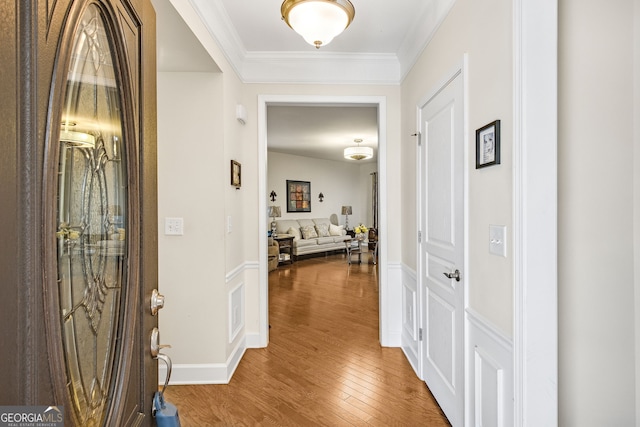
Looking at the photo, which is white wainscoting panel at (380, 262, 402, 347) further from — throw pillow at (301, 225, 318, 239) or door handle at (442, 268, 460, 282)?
throw pillow at (301, 225, 318, 239)

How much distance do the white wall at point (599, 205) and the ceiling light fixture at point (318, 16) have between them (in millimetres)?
1023

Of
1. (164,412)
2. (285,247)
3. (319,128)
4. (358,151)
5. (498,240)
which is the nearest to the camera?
(164,412)

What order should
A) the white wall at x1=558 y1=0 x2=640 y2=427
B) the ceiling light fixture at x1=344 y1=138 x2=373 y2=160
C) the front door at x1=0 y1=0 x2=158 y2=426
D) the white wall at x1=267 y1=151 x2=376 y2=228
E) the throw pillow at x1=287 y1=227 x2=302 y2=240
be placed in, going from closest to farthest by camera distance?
the front door at x1=0 y1=0 x2=158 y2=426
the white wall at x1=558 y1=0 x2=640 y2=427
the ceiling light fixture at x1=344 y1=138 x2=373 y2=160
the throw pillow at x1=287 y1=227 x2=302 y2=240
the white wall at x1=267 y1=151 x2=376 y2=228

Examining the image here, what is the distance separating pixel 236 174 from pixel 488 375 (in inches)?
86.0

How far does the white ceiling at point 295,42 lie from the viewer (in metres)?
2.08

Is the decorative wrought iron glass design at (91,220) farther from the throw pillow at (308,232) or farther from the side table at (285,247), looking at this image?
the throw pillow at (308,232)

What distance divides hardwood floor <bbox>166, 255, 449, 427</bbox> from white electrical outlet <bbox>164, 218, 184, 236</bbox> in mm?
1121

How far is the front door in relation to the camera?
1.56 ft

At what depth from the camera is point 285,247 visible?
760 cm

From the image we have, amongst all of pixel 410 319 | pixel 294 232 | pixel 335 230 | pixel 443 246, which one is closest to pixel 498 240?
pixel 443 246

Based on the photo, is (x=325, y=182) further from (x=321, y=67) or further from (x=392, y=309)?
(x=392, y=309)

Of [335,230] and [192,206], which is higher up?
[192,206]

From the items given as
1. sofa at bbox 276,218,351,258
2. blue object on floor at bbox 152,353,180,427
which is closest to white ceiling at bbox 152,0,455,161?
blue object on floor at bbox 152,353,180,427

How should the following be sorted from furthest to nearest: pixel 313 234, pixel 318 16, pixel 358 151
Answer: pixel 313 234, pixel 358 151, pixel 318 16
